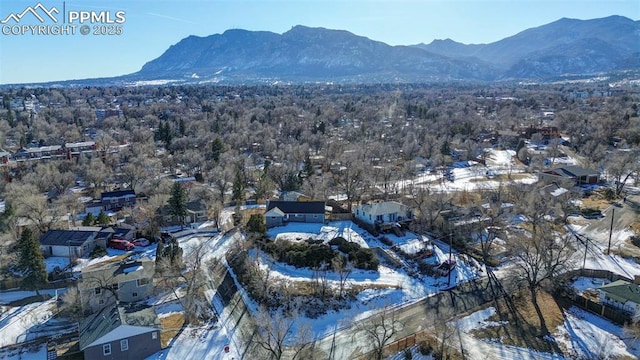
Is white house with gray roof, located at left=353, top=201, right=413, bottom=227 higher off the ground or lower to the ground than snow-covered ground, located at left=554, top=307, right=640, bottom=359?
higher

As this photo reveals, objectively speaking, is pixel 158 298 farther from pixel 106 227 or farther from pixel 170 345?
pixel 106 227

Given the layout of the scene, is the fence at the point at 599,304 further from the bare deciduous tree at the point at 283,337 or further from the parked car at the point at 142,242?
the parked car at the point at 142,242

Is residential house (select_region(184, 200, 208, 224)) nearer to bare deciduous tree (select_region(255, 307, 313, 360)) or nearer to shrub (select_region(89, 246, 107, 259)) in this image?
shrub (select_region(89, 246, 107, 259))

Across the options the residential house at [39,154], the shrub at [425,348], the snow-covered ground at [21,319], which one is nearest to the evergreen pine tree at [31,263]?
the snow-covered ground at [21,319]

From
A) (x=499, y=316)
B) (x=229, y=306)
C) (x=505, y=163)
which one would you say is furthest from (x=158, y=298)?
(x=505, y=163)

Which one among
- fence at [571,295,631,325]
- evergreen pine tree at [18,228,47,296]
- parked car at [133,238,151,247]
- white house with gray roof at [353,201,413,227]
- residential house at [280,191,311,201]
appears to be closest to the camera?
fence at [571,295,631,325]

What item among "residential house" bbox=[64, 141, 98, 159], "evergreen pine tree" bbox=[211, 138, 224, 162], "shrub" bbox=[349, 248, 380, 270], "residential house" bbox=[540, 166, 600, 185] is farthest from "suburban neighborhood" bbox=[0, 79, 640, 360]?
"residential house" bbox=[64, 141, 98, 159]
